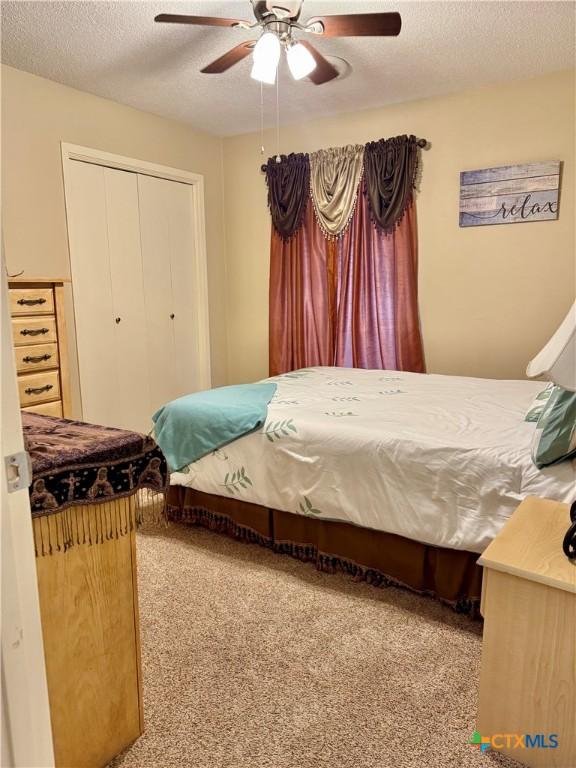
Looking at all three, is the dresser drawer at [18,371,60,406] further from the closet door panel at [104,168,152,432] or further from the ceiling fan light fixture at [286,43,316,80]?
the ceiling fan light fixture at [286,43,316,80]

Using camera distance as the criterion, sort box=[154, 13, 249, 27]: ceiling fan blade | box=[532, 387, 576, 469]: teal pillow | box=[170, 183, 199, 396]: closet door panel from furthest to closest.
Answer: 1. box=[170, 183, 199, 396]: closet door panel
2. box=[154, 13, 249, 27]: ceiling fan blade
3. box=[532, 387, 576, 469]: teal pillow

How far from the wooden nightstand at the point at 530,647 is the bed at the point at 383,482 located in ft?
1.57

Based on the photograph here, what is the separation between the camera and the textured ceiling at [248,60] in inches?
99.1

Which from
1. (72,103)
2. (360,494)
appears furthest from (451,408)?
(72,103)

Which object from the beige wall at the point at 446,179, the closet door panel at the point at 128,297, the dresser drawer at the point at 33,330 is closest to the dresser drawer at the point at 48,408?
the dresser drawer at the point at 33,330

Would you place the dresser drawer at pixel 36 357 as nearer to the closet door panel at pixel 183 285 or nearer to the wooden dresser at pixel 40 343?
the wooden dresser at pixel 40 343

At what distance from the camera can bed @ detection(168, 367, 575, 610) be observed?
6.27ft

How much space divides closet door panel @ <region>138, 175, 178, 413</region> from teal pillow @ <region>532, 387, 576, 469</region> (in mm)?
3133

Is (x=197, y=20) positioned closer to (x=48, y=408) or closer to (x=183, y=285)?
(x=48, y=408)

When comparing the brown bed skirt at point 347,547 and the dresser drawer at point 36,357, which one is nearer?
the brown bed skirt at point 347,547

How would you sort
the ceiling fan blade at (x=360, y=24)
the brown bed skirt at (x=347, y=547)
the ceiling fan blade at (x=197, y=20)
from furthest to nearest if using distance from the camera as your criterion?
the ceiling fan blade at (x=197, y=20), the ceiling fan blade at (x=360, y=24), the brown bed skirt at (x=347, y=547)
